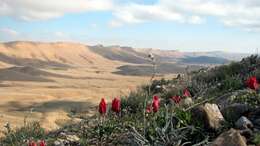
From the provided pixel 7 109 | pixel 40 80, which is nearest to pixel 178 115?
pixel 7 109

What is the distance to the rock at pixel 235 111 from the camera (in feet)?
15.7

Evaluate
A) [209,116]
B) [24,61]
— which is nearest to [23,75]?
[24,61]

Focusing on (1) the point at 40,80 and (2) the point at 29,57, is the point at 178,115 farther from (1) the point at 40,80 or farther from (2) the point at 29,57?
(2) the point at 29,57

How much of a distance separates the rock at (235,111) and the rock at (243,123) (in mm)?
219

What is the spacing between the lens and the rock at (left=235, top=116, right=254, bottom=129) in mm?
4425

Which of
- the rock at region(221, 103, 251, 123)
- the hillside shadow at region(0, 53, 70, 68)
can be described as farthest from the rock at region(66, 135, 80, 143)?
the hillside shadow at region(0, 53, 70, 68)

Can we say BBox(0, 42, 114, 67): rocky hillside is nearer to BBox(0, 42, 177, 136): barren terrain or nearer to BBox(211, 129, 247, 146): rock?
BBox(0, 42, 177, 136): barren terrain

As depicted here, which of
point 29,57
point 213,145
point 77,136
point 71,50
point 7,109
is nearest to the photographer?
point 213,145

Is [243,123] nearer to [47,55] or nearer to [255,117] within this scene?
[255,117]

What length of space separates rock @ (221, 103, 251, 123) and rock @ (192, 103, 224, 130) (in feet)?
0.49

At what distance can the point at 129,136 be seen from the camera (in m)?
4.72

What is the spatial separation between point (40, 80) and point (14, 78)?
10.3 ft

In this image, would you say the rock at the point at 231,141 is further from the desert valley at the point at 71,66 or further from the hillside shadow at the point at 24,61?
the hillside shadow at the point at 24,61

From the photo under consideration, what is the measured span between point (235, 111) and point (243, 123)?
18.1 inches
